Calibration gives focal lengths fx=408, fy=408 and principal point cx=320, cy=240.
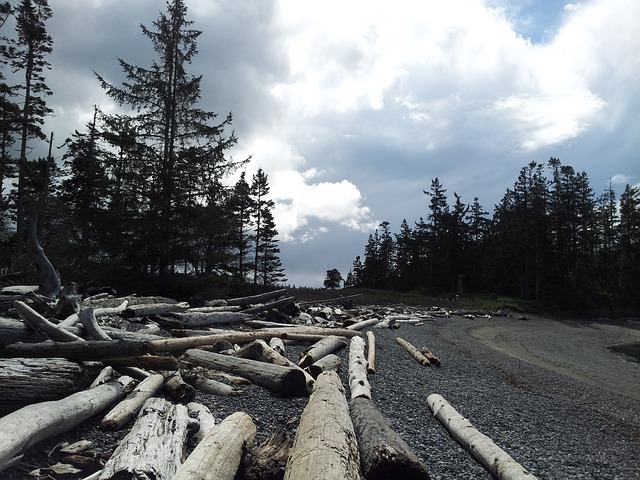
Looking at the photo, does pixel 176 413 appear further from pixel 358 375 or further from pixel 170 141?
pixel 170 141

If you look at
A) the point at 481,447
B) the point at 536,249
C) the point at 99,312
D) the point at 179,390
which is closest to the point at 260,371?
the point at 179,390

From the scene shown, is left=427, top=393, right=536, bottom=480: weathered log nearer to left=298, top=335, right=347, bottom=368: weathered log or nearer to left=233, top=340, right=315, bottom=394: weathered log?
left=298, top=335, right=347, bottom=368: weathered log

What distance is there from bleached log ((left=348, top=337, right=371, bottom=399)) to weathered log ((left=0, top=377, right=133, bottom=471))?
12.4 ft

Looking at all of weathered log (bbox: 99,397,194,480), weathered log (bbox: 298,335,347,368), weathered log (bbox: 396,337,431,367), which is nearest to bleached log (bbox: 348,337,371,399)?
weathered log (bbox: 298,335,347,368)

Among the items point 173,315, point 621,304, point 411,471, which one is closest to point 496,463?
point 411,471

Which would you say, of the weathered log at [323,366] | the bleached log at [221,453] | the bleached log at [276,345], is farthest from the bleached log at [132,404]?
the bleached log at [276,345]

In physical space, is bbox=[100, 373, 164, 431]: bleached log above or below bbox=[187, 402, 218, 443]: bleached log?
above

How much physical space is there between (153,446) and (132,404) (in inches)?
61.2

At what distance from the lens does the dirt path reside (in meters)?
15.4

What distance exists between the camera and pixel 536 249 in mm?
61094

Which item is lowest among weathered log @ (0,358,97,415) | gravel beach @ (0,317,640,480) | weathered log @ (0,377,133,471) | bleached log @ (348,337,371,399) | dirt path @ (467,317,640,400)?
dirt path @ (467,317,640,400)

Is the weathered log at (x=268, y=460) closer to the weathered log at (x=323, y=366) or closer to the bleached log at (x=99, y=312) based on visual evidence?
the weathered log at (x=323, y=366)


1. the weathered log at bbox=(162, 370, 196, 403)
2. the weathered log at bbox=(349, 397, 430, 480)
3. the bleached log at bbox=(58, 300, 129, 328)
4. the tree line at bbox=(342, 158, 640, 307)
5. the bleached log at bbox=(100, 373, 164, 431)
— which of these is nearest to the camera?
the weathered log at bbox=(349, 397, 430, 480)

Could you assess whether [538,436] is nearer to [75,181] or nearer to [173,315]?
[173,315]
